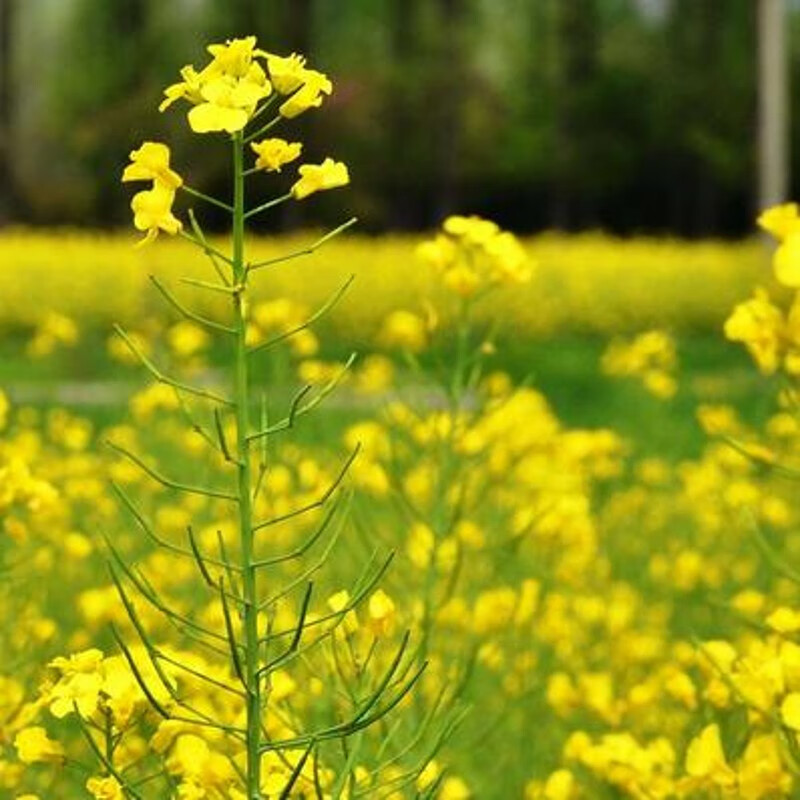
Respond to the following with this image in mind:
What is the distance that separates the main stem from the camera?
140 cm

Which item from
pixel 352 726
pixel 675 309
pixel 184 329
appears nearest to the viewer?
pixel 352 726

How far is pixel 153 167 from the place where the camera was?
147 centimetres

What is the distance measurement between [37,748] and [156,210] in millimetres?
473

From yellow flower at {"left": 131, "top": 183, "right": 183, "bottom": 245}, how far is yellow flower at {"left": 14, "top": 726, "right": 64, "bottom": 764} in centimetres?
45

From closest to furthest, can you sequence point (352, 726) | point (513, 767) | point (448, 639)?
point (352, 726)
point (513, 767)
point (448, 639)

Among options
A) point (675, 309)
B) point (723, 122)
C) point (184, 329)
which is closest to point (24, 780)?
point (184, 329)

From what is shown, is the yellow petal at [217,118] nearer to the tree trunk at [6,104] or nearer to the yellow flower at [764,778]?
the yellow flower at [764,778]

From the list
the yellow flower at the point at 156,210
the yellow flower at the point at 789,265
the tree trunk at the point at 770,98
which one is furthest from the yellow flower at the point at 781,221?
the tree trunk at the point at 770,98

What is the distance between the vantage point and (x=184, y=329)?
4727 millimetres

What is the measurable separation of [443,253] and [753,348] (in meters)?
0.58

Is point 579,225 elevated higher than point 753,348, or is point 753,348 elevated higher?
point 753,348

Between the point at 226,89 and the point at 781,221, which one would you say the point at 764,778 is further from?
the point at 226,89

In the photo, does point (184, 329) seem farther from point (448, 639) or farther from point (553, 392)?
point (553, 392)

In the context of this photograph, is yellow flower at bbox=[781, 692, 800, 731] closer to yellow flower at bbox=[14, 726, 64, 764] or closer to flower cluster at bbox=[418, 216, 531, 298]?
yellow flower at bbox=[14, 726, 64, 764]
